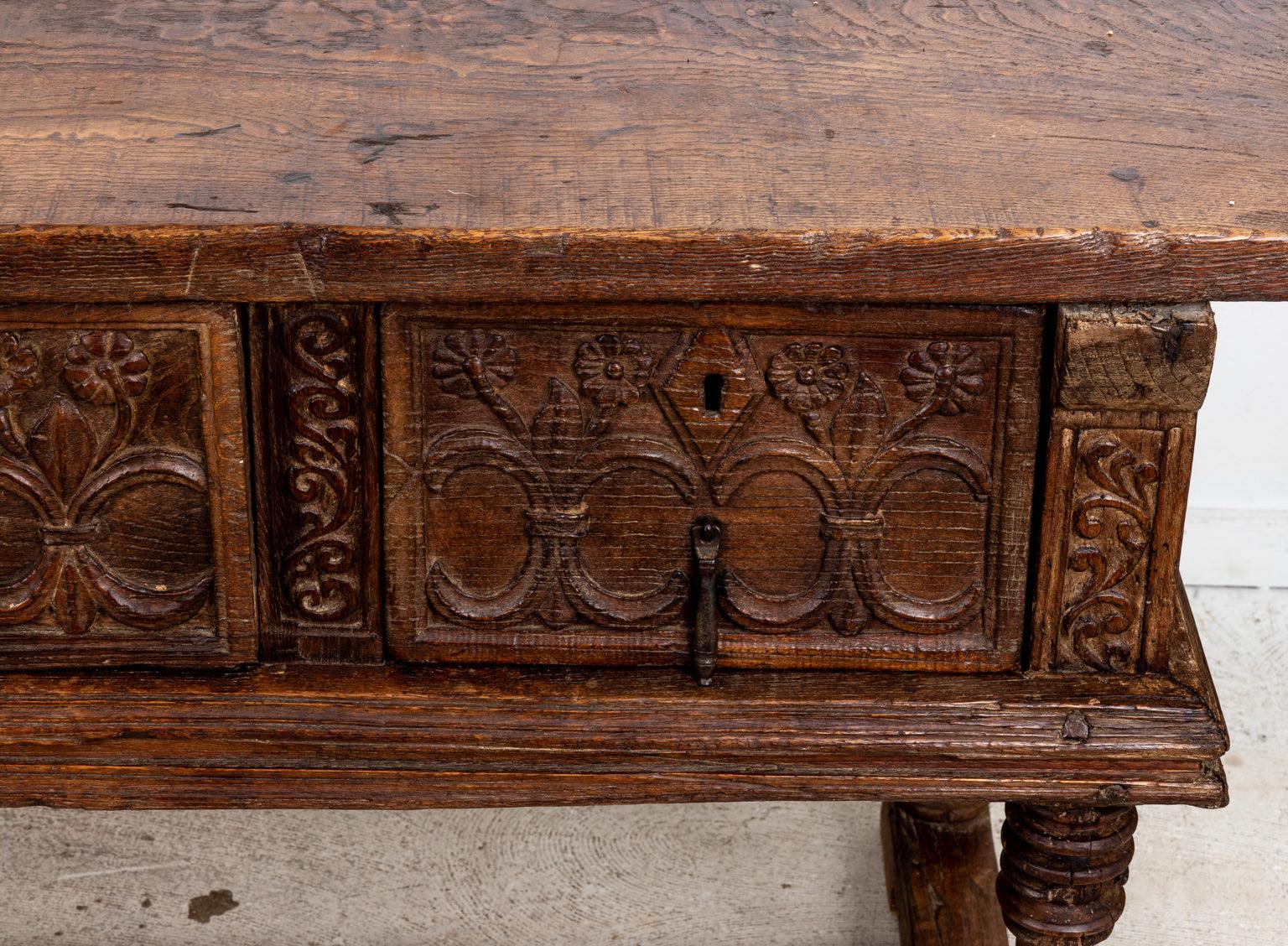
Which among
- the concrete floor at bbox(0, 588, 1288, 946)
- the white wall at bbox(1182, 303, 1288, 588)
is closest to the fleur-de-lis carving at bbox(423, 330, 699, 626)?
the concrete floor at bbox(0, 588, 1288, 946)

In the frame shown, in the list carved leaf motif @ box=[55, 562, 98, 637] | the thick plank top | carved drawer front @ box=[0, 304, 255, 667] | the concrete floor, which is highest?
the thick plank top

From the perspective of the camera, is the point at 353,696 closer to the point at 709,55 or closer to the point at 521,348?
the point at 521,348

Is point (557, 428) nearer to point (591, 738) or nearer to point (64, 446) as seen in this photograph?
point (591, 738)

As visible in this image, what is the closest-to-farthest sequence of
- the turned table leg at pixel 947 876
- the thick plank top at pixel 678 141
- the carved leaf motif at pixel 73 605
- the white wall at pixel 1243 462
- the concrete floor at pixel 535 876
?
the thick plank top at pixel 678 141, the carved leaf motif at pixel 73 605, the turned table leg at pixel 947 876, the concrete floor at pixel 535 876, the white wall at pixel 1243 462

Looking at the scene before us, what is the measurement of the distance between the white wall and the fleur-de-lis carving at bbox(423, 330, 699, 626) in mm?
1527

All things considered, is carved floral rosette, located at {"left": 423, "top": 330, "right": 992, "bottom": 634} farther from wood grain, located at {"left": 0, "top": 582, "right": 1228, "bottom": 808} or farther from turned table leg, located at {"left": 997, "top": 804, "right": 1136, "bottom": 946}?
turned table leg, located at {"left": 997, "top": 804, "right": 1136, "bottom": 946}

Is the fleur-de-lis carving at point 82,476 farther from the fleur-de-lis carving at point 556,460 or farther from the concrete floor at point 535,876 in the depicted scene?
the concrete floor at point 535,876

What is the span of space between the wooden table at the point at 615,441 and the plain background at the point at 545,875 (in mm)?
706

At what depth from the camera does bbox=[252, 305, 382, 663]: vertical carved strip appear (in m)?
1.34

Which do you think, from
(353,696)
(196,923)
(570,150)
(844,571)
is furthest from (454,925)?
(570,150)

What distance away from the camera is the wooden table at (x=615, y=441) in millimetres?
1302

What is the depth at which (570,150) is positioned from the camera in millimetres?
1409

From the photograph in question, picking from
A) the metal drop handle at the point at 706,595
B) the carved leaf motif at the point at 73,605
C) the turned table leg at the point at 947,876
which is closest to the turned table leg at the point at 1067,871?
the metal drop handle at the point at 706,595

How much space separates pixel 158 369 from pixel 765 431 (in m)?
0.49
